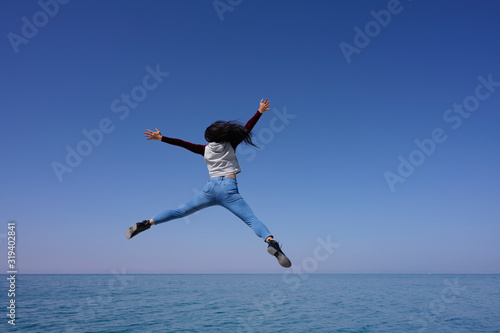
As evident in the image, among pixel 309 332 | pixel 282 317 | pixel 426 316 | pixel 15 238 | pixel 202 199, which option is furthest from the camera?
pixel 426 316

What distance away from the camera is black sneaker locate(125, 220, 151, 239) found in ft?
15.6

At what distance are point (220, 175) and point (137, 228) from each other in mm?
1400

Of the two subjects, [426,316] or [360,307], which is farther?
[360,307]

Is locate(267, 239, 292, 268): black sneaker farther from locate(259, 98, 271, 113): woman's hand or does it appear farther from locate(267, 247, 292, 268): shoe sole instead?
locate(259, 98, 271, 113): woman's hand

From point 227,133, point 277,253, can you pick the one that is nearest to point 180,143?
point 227,133

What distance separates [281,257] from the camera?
4.12 m

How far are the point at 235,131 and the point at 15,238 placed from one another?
30.4ft

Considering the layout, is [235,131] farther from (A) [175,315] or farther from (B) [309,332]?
(A) [175,315]

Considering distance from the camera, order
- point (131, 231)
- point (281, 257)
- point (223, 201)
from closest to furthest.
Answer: point (281, 257) → point (223, 201) → point (131, 231)

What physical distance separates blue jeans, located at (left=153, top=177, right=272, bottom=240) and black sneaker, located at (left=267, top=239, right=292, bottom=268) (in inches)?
10.6

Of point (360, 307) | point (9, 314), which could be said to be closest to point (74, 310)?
point (9, 314)

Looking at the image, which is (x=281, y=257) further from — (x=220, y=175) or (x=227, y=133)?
(x=227, y=133)

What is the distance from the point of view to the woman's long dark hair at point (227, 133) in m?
4.79

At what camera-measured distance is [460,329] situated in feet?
63.3
